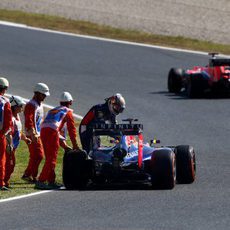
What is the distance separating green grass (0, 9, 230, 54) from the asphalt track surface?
1.68 metres

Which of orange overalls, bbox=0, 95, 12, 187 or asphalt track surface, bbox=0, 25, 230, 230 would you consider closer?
asphalt track surface, bbox=0, 25, 230, 230

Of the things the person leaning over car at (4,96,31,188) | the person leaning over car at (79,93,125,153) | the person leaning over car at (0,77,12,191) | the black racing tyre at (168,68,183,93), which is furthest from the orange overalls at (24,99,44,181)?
the black racing tyre at (168,68,183,93)

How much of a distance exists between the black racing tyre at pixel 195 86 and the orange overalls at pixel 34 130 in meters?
13.2

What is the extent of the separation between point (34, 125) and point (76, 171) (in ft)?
4.55

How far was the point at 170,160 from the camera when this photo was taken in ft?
53.5

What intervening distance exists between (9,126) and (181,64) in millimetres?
20380

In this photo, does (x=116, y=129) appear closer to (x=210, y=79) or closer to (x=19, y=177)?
(x=19, y=177)

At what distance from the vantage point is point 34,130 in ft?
57.1

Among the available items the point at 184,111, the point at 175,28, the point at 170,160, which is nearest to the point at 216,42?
the point at 175,28

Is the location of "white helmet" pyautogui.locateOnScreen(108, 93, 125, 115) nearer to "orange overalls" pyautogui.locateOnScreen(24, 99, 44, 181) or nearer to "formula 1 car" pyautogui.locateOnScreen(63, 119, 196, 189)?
"formula 1 car" pyautogui.locateOnScreen(63, 119, 196, 189)

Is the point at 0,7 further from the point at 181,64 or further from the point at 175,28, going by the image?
the point at 181,64

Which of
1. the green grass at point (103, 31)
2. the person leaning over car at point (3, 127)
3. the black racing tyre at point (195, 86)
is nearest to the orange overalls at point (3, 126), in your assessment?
the person leaning over car at point (3, 127)

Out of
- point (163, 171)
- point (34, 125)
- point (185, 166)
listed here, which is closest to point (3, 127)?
point (34, 125)

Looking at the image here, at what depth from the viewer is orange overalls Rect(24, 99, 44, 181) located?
57.0 feet
